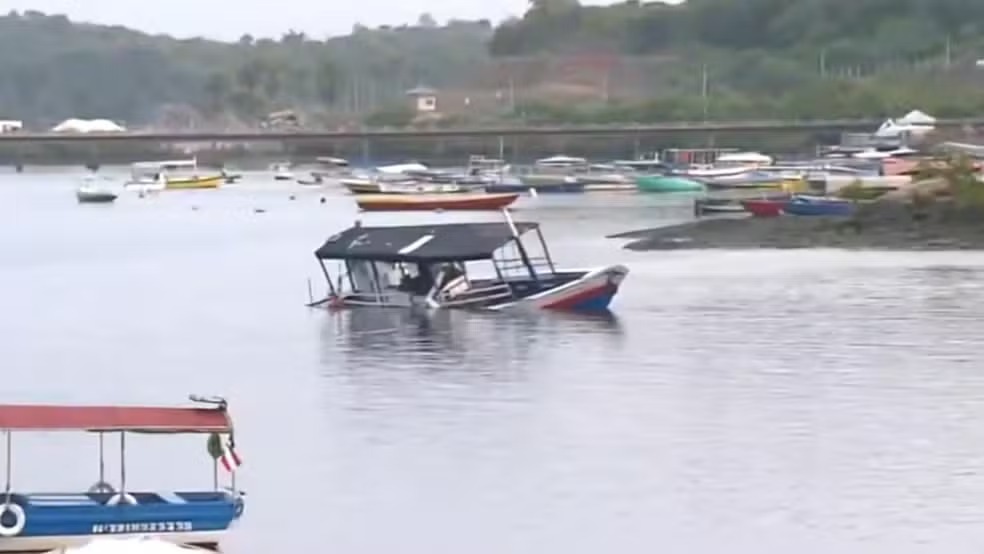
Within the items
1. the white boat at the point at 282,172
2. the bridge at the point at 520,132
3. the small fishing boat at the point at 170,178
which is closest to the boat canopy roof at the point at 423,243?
the small fishing boat at the point at 170,178

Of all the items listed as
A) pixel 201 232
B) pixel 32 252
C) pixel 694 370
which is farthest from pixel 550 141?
pixel 694 370

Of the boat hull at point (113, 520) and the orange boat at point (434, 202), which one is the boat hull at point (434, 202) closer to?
the orange boat at point (434, 202)

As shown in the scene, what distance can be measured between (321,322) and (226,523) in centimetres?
1879

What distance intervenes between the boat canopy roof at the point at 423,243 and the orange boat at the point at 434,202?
31.2 meters

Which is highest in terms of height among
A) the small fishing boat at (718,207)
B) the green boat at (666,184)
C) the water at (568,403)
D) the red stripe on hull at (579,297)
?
the red stripe on hull at (579,297)

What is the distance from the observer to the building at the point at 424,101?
149 metres

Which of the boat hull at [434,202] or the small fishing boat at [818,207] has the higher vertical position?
the small fishing boat at [818,207]

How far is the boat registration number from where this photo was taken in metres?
15.7

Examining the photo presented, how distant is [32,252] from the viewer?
5603 cm

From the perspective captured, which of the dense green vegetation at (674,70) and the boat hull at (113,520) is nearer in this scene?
Answer: the boat hull at (113,520)

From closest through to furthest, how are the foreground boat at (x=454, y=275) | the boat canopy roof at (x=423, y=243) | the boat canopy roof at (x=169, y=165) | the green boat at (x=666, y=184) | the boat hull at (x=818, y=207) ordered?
the boat canopy roof at (x=423, y=243) → the foreground boat at (x=454, y=275) → the boat hull at (x=818, y=207) → the green boat at (x=666, y=184) → the boat canopy roof at (x=169, y=165)

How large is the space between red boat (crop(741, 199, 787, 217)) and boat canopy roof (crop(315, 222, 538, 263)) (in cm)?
2185

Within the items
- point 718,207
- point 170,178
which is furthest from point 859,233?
point 170,178

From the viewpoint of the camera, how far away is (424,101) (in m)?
151
